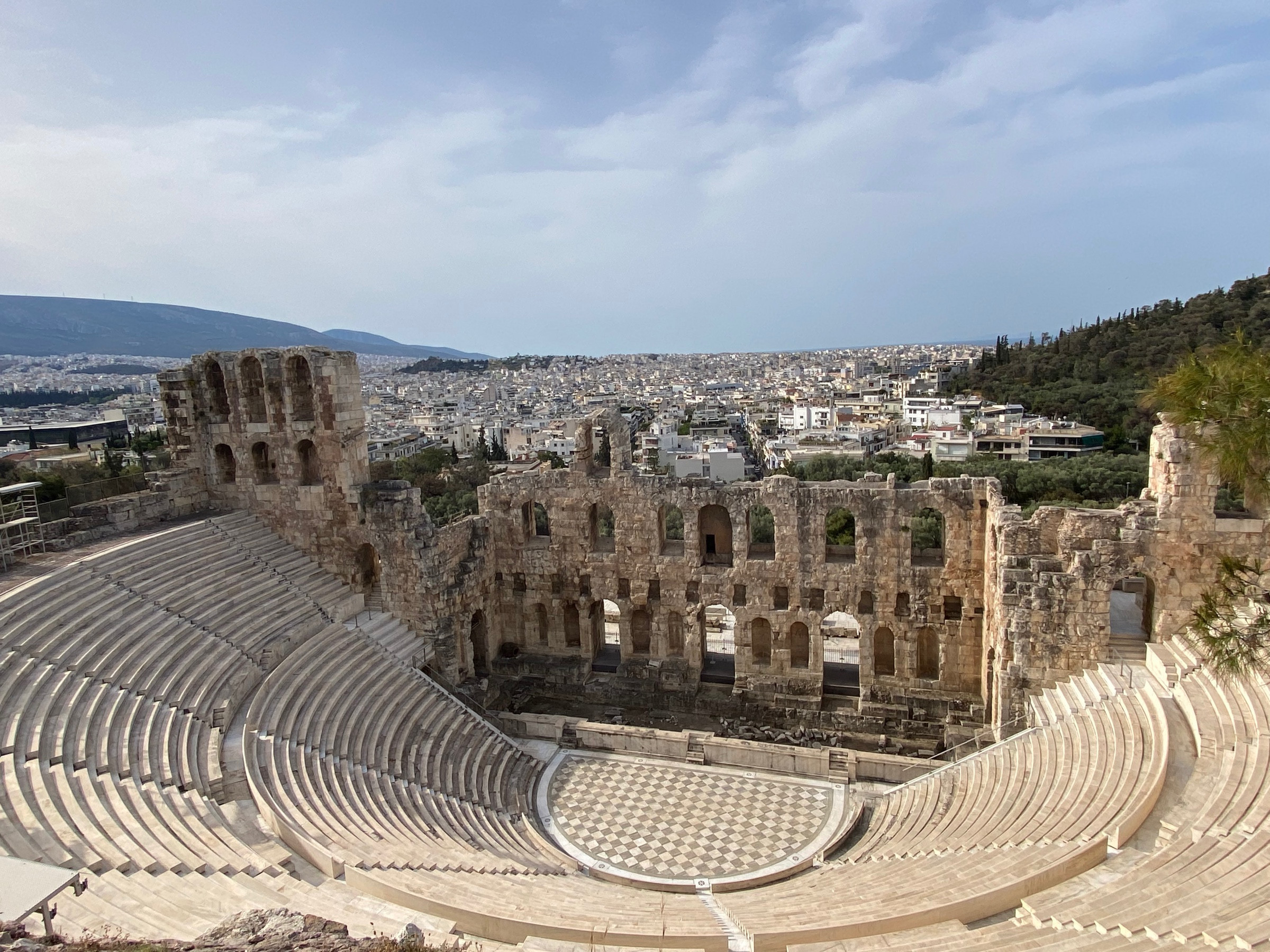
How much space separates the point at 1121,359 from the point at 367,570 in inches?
3031

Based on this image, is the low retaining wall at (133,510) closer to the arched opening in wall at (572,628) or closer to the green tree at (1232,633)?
the arched opening in wall at (572,628)

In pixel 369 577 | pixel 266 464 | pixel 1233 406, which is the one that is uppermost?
pixel 1233 406

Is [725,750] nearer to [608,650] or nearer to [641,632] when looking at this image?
[641,632]

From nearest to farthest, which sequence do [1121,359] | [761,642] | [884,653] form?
[884,653] → [761,642] → [1121,359]

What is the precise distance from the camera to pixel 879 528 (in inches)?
820

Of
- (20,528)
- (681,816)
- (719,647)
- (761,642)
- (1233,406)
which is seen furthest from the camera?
(719,647)

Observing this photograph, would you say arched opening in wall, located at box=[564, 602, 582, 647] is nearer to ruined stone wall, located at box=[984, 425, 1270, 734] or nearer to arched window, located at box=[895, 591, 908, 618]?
arched window, located at box=[895, 591, 908, 618]

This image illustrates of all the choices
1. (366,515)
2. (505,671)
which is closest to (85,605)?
(366,515)

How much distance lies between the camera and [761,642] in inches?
917

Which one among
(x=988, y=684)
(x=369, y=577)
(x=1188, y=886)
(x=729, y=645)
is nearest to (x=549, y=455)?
(x=729, y=645)

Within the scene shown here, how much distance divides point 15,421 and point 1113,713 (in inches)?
5747

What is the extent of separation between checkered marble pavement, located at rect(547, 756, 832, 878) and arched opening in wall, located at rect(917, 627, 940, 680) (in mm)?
5921

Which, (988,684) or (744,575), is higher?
(744,575)

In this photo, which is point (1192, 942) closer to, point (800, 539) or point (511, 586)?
point (800, 539)
